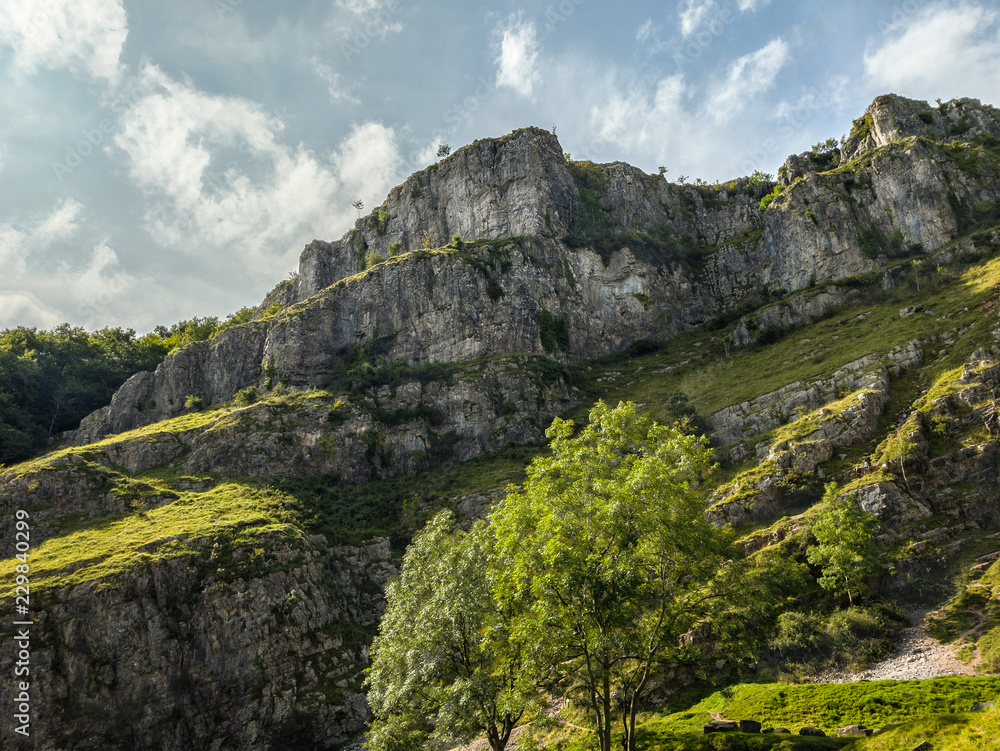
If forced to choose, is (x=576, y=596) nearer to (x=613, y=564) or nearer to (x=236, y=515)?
(x=613, y=564)

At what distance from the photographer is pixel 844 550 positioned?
28672 millimetres

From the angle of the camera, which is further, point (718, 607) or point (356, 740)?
point (356, 740)

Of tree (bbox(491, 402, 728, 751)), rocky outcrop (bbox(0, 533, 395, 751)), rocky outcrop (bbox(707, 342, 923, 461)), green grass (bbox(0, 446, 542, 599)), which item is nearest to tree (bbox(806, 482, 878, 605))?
tree (bbox(491, 402, 728, 751))

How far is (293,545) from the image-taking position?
45312 millimetres

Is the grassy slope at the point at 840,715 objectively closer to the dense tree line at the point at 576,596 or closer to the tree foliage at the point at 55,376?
the dense tree line at the point at 576,596

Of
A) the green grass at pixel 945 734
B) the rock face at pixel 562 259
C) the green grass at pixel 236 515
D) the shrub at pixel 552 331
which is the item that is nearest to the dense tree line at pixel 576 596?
the green grass at pixel 945 734

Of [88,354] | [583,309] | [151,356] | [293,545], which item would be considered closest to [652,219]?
[583,309]

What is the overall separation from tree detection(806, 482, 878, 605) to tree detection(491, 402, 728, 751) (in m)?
15.9

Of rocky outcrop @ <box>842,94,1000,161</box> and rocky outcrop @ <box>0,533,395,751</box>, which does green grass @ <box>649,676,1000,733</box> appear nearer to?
rocky outcrop @ <box>0,533,395,751</box>

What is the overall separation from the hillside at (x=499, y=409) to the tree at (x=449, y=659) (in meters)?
16.1

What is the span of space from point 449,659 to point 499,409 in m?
53.0

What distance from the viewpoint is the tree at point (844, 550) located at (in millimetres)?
28453

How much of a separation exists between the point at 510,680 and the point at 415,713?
457 cm

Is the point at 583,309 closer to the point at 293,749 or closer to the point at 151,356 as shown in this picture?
the point at 293,749
